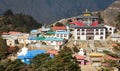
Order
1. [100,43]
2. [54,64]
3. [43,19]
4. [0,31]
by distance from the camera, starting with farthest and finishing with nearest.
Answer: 1. [43,19]
2. [0,31]
3. [100,43]
4. [54,64]

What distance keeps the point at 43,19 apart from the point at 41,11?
108 inches

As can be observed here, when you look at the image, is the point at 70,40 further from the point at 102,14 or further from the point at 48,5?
the point at 48,5

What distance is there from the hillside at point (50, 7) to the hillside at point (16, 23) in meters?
21.9

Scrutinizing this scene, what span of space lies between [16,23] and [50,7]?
30.0 meters

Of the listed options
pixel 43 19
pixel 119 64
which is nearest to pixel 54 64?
pixel 119 64

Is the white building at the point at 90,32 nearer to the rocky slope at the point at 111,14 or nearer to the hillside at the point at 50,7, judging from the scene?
the rocky slope at the point at 111,14

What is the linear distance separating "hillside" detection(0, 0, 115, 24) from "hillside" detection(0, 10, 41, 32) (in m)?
21.9

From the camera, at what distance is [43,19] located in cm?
7150

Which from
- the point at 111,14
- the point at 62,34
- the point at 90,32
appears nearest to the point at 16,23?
the point at 62,34

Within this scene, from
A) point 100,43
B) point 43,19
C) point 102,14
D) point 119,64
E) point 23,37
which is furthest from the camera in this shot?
point 43,19

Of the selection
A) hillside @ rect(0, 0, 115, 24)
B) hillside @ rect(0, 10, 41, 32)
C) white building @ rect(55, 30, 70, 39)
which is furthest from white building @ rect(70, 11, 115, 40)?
hillside @ rect(0, 0, 115, 24)

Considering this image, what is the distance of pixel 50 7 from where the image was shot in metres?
74.8

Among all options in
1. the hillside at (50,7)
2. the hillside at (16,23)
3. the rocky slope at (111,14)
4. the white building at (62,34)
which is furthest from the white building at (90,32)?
the hillside at (50,7)

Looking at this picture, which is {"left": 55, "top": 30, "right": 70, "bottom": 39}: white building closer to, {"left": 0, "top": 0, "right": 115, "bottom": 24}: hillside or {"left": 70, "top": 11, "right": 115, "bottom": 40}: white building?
{"left": 70, "top": 11, "right": 115, "bottom": 40}: white building
